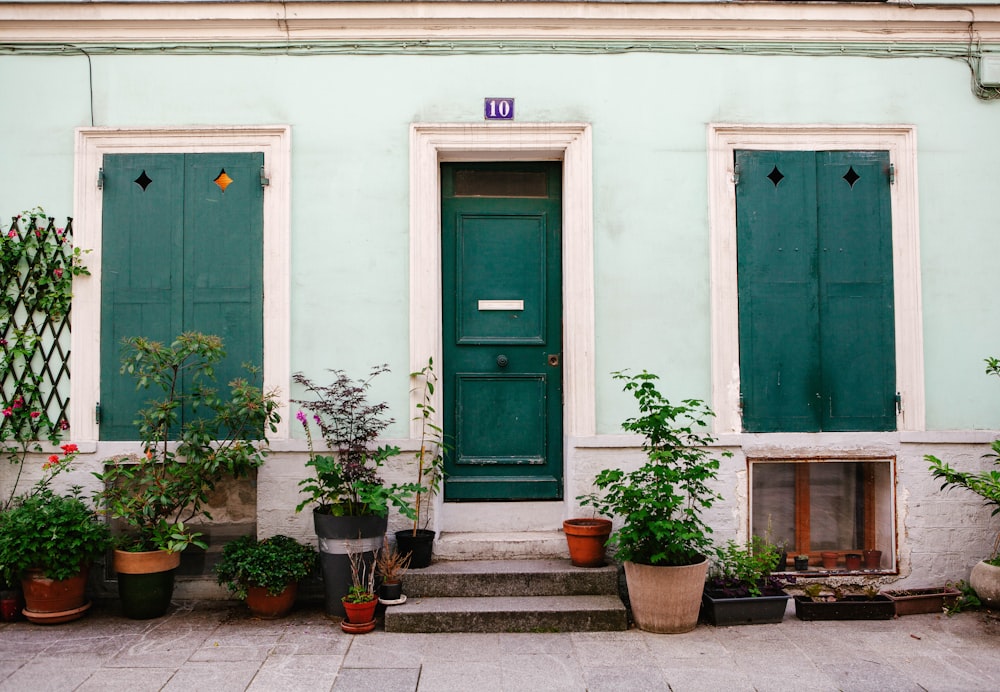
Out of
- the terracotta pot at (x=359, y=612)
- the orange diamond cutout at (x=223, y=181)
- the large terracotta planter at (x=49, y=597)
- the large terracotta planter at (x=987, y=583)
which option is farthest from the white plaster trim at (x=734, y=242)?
the large terracotta planter at (x=49, y=597)

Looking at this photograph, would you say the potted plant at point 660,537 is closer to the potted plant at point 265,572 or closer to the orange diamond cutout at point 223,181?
the potted plant at point 265,572

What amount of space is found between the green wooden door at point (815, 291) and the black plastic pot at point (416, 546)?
2341 mm

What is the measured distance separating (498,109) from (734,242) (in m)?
1.90

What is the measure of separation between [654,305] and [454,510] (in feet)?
6.68

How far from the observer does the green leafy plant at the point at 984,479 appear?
496 cm

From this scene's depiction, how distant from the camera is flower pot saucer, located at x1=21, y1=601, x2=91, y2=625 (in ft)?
15.7

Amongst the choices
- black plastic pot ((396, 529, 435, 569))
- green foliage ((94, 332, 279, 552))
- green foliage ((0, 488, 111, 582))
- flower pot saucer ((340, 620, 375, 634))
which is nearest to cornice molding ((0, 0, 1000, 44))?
green foliage ((94, 332, 279, 552))

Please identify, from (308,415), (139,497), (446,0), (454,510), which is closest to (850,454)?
(454,510)

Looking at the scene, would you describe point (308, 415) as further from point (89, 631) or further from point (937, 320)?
point (937, 320)

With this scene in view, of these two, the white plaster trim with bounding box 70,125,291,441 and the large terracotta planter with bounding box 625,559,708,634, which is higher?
the white plaster trim with bounding box 70,125,291,441

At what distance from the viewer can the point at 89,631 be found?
187 inches

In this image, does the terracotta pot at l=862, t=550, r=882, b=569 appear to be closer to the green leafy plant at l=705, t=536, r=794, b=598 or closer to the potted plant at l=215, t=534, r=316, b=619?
the green leafy plant at l=705, t=536, r=794, b=598

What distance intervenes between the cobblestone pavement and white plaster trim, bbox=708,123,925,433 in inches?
57.7

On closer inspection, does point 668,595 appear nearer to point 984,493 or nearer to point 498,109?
point 984,493
